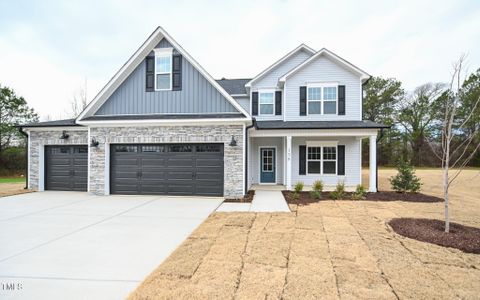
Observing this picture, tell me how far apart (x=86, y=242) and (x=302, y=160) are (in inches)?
436

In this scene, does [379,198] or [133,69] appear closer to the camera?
[379,198]

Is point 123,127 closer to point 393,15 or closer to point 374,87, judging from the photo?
point 393,15

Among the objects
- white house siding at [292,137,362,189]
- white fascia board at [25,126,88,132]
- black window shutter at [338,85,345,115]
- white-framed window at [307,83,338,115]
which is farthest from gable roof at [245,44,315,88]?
white fascia board at [25,126,88,132]

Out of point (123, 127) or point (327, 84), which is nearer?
point (123, 127)

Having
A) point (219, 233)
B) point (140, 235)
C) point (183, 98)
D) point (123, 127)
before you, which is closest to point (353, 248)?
point (219, 233)

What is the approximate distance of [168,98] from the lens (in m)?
10.6

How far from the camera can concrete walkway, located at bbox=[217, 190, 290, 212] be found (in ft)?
26.2

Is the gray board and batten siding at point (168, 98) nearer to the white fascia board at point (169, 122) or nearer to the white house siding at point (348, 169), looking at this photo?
the white fascia board at point (169, 122)

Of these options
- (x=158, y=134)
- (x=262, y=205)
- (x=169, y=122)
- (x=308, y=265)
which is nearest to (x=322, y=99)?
(x=262, y=205)

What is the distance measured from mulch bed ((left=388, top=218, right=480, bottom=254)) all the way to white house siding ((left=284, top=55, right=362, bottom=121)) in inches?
300

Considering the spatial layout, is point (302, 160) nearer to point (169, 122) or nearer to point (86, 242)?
point (169, 122)

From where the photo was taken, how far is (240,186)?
384 inches

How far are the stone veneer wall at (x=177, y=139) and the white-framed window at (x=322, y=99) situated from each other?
18.4 ft

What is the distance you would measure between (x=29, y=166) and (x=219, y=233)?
11.9 m
